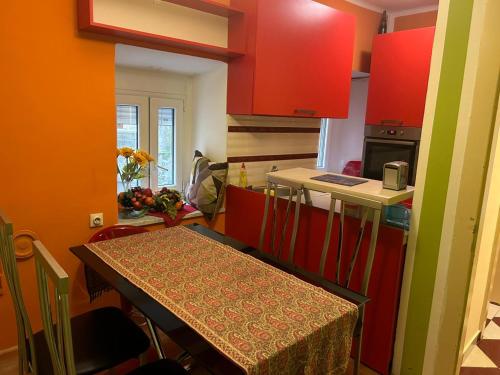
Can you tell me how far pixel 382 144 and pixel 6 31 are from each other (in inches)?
105

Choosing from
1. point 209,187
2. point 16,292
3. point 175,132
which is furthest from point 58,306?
point 175,132

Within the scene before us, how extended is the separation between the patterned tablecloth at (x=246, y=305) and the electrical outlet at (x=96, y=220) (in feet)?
1.11

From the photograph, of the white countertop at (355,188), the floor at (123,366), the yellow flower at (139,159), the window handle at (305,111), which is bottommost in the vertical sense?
the floor at (123,366)

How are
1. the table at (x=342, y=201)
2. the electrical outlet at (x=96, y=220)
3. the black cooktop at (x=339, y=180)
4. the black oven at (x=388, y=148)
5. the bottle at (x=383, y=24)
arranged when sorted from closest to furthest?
the table at (x=342, y=201)
the black cooktop at (x=339, y=180)
the electrical outlet at (x=96, y=220)
the black oven at (x=388, y=148)
the bottle at (x=383, y=24)

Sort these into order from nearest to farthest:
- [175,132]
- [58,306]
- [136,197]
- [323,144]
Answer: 1. [58,306]
2. [136,197]
3. [175,132]
4. [323,144]

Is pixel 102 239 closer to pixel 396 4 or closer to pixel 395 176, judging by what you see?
pixel 395 176

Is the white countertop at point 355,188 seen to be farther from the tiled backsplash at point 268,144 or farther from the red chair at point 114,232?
the red chair at point 114,232

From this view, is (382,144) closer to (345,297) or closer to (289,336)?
(345,297)

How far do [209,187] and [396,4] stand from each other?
238cm

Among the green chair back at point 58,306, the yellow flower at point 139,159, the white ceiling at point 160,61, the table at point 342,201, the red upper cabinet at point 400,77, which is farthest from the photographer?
the red upper cabinet at point 400,77

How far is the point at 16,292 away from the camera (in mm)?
1260

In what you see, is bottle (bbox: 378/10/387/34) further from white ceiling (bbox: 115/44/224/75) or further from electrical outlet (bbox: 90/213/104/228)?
electrical outlet (bbox: 90/213/104/228)

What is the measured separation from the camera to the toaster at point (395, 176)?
1.73 metres

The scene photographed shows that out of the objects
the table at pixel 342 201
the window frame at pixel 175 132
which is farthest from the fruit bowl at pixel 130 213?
the table at pixel 342 201
